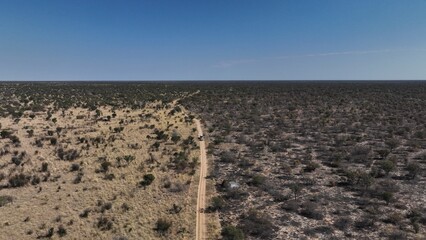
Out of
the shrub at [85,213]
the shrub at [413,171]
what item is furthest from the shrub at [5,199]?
the shrub at [413,171]

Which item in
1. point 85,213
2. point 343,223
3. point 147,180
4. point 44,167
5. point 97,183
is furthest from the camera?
point 44,167

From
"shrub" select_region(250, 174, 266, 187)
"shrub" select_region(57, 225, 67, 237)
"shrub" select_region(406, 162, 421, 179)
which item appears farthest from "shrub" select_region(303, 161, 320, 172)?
"shrub" select_region(57, 225, 67, 237)

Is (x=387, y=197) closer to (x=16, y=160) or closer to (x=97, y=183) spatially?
(x=97, y=183)

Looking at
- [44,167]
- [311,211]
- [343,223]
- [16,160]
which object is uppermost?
[16,160]

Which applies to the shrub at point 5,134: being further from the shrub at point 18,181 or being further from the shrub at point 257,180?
the shrub at point 257,180

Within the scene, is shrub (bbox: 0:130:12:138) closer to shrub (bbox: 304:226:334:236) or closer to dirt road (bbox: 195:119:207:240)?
dirt road (bbox: 195:119:207:240)

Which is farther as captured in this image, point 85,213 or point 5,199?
point 5,199

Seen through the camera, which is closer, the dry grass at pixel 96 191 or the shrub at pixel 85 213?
the dry grass at pixel 96 191

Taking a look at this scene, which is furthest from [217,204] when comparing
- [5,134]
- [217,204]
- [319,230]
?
[5,134]

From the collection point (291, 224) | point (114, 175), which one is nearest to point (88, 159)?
point (114, 175)
